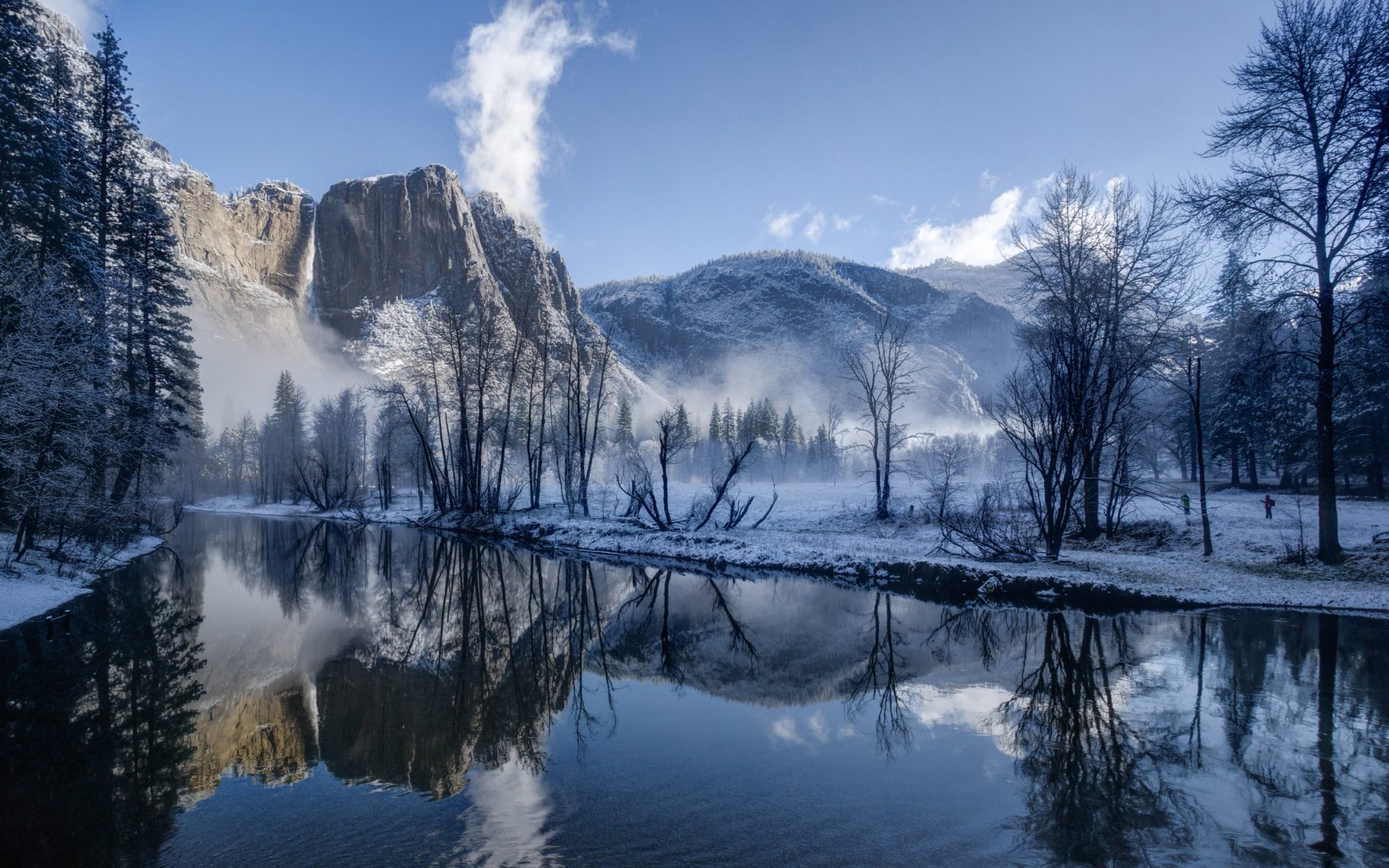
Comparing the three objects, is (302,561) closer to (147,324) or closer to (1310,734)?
(147,324)

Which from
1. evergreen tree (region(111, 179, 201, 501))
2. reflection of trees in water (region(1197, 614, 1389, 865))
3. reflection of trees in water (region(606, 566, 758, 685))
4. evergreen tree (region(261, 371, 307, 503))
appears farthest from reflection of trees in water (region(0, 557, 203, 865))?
evergreen tree (region(261, 371, 307, 503))

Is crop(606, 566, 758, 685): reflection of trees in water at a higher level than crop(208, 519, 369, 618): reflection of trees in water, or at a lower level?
higher

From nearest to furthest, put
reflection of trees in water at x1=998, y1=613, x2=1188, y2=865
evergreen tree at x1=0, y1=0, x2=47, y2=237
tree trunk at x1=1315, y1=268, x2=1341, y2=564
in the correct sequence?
reflection of trees in water at x1=998, y1=613, x2=1188, y2=865 → tree trunk at x1=1315, y1=268, x2=1341, y2=564 → evergreen tree at x1=0, y1=0, x2=47, y2=237

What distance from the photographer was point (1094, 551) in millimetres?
20562

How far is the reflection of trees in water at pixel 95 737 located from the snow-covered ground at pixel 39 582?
0.97m

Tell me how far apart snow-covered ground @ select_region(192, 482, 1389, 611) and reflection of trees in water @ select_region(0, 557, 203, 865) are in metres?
16.3

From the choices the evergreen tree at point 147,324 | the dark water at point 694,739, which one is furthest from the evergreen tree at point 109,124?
the dark water at point 694,739

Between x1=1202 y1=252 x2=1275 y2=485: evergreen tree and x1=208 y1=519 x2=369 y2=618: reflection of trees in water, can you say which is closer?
x1=208 y1=519 x2=369 y2=618: reflection of trees in water

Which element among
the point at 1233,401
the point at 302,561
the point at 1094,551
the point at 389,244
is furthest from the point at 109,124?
the point at 389,244

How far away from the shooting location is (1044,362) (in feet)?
61.5

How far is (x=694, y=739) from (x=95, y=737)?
7.30 m

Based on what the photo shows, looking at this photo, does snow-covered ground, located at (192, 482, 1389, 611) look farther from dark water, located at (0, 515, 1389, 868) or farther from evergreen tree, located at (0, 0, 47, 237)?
evergreen tree, located at (0, 0, 47, 237)

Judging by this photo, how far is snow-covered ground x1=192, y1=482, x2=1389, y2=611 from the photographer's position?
14.5 m

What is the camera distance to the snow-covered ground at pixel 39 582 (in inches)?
521
